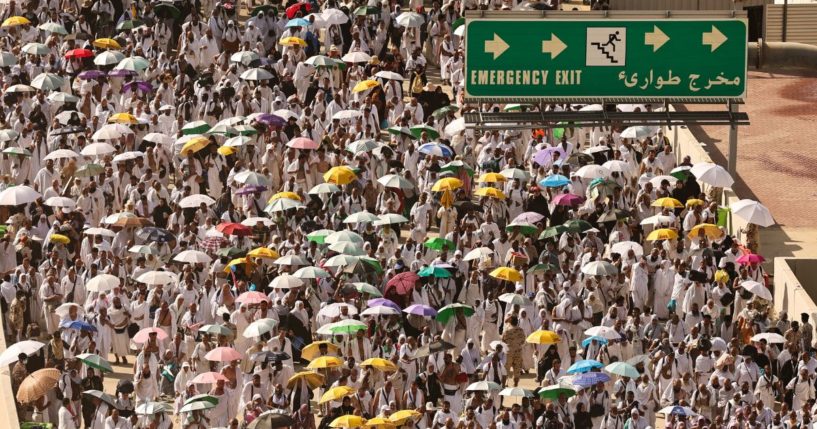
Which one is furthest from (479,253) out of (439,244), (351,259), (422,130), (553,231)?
(422,130)

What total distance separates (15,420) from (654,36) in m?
9.39

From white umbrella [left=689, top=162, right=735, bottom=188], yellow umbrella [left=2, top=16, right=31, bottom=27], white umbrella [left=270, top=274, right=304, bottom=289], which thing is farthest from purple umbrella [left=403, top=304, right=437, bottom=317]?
yellow umbrella [left=2, top=16, right=31, bottom=27]

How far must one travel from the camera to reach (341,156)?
36656 millimetres

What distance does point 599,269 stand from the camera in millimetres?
32000

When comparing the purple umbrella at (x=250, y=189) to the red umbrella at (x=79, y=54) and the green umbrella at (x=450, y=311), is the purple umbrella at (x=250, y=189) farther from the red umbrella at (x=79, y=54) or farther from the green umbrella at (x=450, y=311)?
the red umbrella at (x=79, y=54)

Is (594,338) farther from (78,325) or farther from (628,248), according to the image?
(78,325)

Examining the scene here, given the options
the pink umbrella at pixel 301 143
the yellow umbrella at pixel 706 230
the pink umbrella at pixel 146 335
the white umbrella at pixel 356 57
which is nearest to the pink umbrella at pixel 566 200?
the yellow umbrella at pixel 706 230

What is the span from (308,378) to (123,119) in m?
10.5

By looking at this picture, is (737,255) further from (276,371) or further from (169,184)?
(169,184)

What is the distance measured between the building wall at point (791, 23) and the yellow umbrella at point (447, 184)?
15.3 meters

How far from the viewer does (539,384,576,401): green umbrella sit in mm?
28609

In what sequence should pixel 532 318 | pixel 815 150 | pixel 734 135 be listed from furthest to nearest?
1. pixel 815 150
2. pixel 734 135
3. pixel 532 318

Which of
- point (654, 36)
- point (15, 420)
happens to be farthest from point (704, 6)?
point (15, 420)

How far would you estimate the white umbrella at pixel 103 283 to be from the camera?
105 ft
